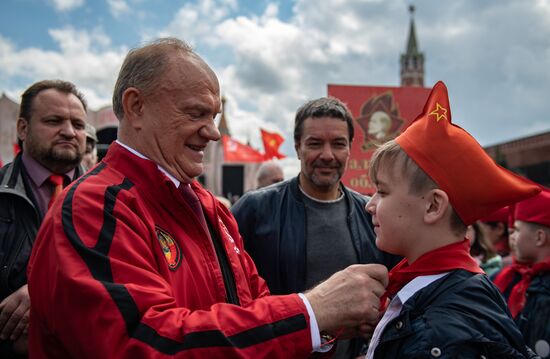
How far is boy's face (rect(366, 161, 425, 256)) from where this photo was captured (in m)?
1.91

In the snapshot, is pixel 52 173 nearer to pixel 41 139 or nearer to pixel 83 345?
pixel 41 139

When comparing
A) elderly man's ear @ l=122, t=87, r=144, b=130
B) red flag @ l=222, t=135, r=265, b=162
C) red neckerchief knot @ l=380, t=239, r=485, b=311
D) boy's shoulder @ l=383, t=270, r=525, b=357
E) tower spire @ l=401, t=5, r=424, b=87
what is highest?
tower spire @ l=401, t=5, r=424, b=87

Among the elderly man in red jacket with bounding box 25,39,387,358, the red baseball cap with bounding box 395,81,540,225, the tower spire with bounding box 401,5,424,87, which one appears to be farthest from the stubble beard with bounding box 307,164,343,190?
the tower spire with bounding box 401,5,424,87

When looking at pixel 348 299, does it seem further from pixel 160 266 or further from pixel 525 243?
pixel 525 243

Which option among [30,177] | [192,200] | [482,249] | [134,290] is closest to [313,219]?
[192,200]

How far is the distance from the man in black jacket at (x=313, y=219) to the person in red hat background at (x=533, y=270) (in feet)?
3.70

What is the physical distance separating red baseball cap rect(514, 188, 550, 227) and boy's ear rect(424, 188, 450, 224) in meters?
2.24

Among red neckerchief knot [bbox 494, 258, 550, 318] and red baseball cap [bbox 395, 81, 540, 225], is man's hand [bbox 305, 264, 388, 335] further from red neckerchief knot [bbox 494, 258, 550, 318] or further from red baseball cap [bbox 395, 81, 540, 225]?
red neckerchief knot [bbox 494, 258, 550, 318]

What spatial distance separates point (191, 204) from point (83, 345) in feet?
2.64

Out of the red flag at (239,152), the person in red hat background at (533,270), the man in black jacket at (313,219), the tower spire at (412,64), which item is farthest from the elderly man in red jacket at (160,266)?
the tower spire at (412,64)

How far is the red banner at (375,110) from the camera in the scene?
607cm

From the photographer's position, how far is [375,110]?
20.1 feet

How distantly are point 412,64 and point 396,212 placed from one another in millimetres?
108151

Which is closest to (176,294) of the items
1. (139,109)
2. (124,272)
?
(124,272)
